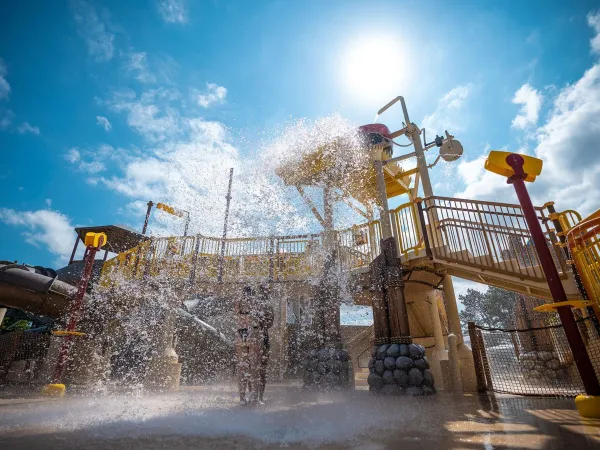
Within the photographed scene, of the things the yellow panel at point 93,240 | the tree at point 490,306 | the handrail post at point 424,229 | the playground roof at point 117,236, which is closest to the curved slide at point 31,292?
the yellow panel at point 93,240

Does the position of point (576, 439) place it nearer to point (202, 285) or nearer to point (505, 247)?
point (505, 247)

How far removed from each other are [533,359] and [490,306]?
3189cm

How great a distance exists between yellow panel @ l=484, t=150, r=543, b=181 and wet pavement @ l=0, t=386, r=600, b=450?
9.63 feet

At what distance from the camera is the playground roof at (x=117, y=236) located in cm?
1886

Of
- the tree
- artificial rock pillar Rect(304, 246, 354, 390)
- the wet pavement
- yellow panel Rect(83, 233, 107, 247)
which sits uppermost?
the tree

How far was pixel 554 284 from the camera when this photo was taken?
3602 mm

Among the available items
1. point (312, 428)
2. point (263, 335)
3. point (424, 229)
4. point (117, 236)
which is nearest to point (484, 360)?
point (424, 229)

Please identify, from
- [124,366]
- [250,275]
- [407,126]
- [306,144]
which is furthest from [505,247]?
[124,366]

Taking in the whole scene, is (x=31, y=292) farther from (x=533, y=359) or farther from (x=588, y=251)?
(x=533, y=359)

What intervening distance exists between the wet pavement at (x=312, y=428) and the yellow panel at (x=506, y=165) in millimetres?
2936

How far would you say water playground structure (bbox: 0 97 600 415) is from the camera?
5430mm

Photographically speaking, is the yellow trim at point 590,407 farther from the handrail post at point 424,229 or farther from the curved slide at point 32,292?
the curved slide at point 32,292

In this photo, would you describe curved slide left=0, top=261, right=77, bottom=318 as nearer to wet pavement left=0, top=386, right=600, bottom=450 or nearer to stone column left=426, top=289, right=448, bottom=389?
wet pavement left=0, top=386, right=600, bottom=450

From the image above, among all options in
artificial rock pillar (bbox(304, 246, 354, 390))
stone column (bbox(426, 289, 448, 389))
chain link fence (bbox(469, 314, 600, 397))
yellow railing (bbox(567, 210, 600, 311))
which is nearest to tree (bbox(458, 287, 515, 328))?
chain link fence (bbox(469, 314, 600, 397))
